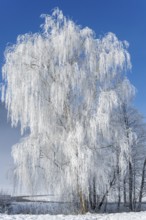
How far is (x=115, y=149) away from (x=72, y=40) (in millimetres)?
5960

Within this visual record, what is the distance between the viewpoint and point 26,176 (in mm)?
16984

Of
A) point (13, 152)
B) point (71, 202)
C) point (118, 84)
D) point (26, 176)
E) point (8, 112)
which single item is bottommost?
point (71, 202)

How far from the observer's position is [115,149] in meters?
17.7

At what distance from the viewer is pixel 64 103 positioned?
18.0 meters

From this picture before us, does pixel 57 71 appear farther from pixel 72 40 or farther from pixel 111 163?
pixel 111 163

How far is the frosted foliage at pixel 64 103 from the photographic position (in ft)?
54.2

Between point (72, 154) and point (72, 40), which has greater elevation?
point (72, 40)

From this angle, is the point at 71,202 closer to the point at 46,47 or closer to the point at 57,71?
the point at 57,71

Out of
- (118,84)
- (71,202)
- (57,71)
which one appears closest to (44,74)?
(57,71)

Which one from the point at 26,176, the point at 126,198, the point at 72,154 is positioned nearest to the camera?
the point at 72,154

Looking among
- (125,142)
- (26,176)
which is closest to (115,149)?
(125,142)

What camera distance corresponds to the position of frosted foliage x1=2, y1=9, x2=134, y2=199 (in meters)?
16.5

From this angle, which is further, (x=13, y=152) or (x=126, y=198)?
(x=126, y=198)

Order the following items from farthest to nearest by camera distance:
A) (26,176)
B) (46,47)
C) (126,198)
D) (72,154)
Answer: (126,198) → (46,47) → (26,176) → (72,154)
